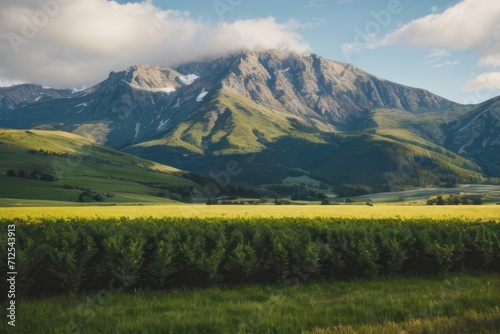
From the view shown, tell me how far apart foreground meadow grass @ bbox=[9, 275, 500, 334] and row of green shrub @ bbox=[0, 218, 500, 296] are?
132 cm

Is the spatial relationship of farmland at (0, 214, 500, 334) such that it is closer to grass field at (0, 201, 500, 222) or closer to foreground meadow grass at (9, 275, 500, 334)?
foreground meadow grass at (9, 275, 500, 334)

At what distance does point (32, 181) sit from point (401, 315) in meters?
208

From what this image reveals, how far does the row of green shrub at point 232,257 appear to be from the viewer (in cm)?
1622

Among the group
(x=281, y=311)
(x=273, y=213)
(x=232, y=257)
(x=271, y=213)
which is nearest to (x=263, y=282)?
(x=232, y=257)

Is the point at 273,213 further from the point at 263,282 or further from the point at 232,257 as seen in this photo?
the point at 232,257

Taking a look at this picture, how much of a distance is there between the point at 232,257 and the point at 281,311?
568 centimetres

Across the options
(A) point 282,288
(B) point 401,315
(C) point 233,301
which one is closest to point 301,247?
(A) point 282,288

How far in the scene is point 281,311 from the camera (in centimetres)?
1191

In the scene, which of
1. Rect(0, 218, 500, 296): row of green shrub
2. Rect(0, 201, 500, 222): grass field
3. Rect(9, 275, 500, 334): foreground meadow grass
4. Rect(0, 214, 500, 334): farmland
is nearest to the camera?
Rect(9, 275, 500, 334): foreground meadow grass

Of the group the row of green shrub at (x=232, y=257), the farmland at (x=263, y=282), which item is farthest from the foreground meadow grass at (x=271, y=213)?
the farmland at (x=263, y=282)

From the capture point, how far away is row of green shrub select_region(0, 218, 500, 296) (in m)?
16.2

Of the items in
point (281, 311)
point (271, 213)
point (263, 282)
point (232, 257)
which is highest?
point (271, 213)

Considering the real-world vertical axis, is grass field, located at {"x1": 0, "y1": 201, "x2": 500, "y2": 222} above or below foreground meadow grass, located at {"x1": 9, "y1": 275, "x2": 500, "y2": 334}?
above

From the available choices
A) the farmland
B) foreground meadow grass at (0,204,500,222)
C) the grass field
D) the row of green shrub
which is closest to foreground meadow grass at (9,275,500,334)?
the farmland
